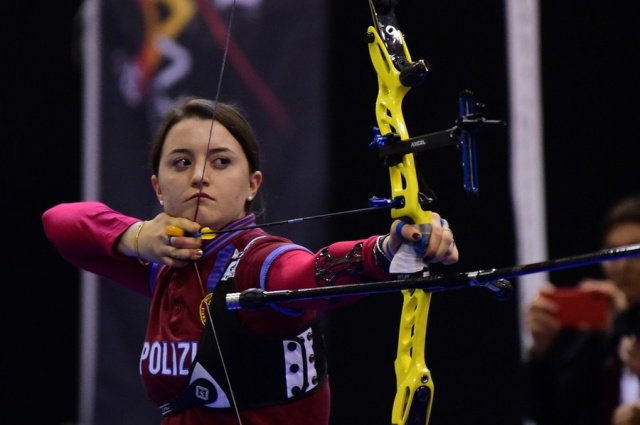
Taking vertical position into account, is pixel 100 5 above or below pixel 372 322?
above

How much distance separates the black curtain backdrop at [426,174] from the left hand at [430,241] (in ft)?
3.96

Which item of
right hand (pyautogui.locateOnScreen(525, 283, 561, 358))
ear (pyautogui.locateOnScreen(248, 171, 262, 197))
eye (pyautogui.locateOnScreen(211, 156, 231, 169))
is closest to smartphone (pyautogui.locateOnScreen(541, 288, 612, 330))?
right hand (pyautogui.locateOnScreen(525, 283, 561, 358))

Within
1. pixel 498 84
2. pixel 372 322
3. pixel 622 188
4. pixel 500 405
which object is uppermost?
pixel 498 84

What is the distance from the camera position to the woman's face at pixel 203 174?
2.13m

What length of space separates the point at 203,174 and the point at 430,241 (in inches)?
21.8

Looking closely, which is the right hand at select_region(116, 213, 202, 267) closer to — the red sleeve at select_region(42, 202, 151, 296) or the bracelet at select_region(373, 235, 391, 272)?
the red sleeve at select_region(42, 202, 151, 296)

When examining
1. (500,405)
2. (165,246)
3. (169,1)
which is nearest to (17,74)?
(169,1)

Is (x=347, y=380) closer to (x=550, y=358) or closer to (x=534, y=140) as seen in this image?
(x=550, y=358)

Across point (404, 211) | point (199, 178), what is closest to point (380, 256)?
point (404, 211)

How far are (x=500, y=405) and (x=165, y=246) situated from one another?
1.70 m

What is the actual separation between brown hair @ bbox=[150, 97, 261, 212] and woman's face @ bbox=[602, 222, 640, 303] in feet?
4.00

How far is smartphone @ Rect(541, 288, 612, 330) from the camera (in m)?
3.39

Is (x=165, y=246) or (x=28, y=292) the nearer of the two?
(x=165, y=246)

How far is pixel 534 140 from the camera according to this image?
12.6 ft
